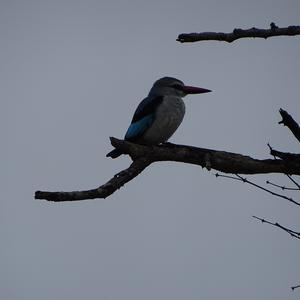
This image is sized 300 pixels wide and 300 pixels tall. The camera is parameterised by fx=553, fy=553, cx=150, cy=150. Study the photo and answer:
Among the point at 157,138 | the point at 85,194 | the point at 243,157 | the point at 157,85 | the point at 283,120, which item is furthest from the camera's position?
the point at 157,85

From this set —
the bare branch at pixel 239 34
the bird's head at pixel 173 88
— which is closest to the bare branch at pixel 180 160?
the bare branch at pixel 239 34

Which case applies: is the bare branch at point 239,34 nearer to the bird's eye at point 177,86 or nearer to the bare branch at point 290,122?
the bare branch at point 290,122

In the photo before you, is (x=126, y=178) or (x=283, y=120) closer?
(x=283, y=120)

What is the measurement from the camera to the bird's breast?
23.5 feet

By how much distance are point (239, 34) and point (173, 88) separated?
14.0 feet

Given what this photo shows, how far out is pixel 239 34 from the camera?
12.0 feet

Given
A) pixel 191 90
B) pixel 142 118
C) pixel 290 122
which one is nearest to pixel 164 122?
pixel 142 118

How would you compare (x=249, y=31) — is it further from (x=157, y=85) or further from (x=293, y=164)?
(x=157, y=85)

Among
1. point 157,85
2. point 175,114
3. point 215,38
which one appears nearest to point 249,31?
point 215,38

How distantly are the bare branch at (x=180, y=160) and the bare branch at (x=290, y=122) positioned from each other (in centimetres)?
58

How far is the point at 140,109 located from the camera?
7.50 m

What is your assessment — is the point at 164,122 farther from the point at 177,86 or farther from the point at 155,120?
the point at 177,86

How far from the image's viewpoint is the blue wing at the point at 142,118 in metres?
7.21

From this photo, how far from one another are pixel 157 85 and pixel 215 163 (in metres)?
3.26
